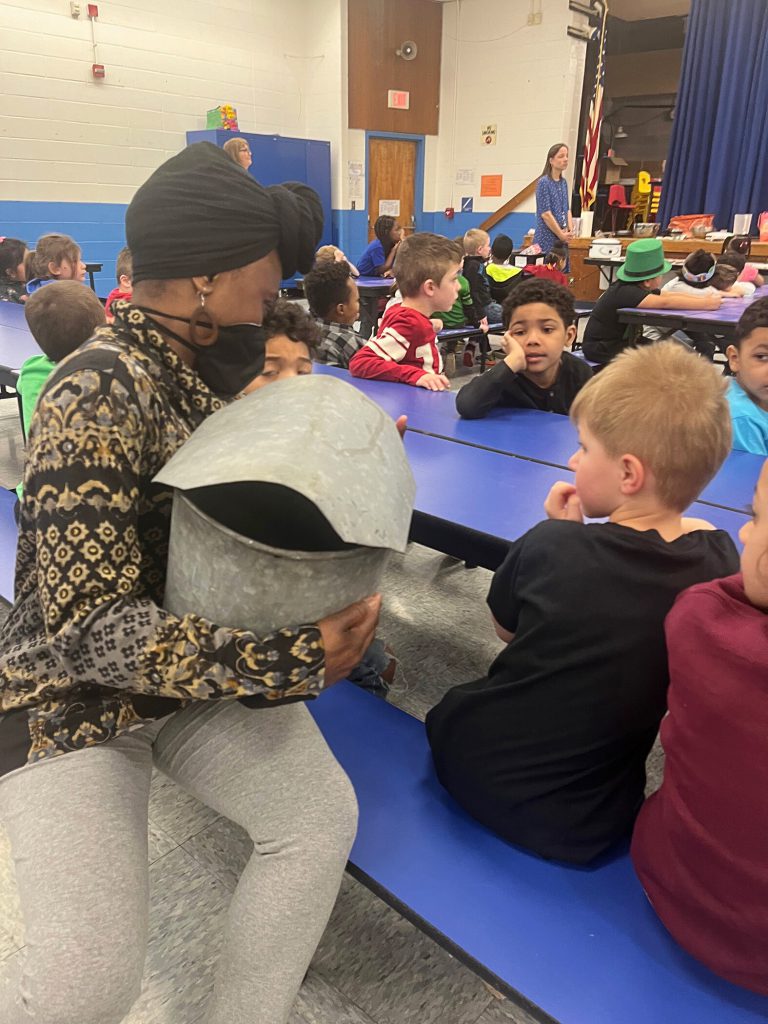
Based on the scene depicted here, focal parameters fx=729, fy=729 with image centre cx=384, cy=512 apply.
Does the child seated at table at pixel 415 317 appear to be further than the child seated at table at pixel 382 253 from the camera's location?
No

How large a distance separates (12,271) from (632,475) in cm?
558

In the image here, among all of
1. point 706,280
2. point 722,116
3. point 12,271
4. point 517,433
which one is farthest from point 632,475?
point 722,116

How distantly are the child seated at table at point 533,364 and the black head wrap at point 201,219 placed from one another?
129 centimetres

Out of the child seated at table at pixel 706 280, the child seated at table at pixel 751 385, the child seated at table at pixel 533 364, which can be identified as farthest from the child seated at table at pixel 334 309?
the child seated at table at pixel 706 280

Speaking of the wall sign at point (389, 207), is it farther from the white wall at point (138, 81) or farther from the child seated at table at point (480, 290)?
the child seated at table at point (480, 290)

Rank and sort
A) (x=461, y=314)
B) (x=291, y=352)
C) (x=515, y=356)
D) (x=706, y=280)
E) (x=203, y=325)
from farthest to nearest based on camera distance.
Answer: (x=461, y=314), (x=706, y=280), (x=515, y=356), (x=291, y=352), (x=203, y=325)

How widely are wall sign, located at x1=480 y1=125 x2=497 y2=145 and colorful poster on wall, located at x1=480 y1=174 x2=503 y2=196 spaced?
0.41 metres

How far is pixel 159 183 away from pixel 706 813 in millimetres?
1119

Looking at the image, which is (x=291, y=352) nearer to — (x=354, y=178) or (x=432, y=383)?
Result: (x=432, y=383)

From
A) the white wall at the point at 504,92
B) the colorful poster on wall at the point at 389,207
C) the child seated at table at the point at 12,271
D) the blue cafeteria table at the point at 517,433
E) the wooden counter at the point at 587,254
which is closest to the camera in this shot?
the blue cafeteria table at the point at 517,433

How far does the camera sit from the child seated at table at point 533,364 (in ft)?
7.70

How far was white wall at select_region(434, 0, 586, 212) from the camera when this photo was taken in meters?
8.88

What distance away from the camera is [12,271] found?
5.39 m

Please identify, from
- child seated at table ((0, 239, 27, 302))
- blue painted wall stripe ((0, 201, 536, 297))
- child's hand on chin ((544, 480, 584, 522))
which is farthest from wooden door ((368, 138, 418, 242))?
child's hand on chin ((544, 480, 584, 522))
